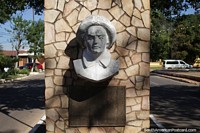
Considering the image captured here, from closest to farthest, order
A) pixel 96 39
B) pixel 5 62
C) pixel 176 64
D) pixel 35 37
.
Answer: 1. pixel 96 39
2. pixel 5 62
3. pixel 35 37
4. pixel 176 64

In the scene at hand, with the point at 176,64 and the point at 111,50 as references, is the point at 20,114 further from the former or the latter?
the point at 176,64

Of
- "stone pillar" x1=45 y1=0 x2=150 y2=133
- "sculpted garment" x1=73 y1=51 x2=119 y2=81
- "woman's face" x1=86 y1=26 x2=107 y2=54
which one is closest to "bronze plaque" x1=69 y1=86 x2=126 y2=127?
"stone pillar" x1=45 y1=0 x2=150 y2=133

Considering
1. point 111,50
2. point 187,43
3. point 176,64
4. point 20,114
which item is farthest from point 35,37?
point 111,50

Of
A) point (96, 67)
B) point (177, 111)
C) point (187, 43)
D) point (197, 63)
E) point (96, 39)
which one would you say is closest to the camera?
point (96, 39)

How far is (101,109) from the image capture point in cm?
641

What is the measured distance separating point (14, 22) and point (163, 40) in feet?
86.6

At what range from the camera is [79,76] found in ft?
19.9

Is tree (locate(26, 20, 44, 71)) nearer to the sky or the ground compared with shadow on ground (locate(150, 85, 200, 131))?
nearer to the sky

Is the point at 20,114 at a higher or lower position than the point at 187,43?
lower

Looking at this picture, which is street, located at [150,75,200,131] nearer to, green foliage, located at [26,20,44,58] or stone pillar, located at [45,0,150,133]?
stone pillar, located at [45,0,150,133]

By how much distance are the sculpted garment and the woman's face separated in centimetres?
18

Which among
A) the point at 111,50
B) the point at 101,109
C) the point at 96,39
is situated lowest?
the point at 101,109

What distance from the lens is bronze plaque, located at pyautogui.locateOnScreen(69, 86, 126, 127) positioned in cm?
638

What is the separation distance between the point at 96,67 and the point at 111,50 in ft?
1.84
